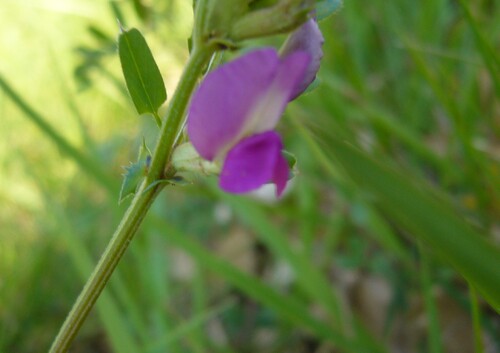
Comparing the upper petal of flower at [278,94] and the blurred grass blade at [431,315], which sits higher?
the upper petal of flower at [278,94]

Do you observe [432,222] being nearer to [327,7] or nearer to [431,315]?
[327,7]

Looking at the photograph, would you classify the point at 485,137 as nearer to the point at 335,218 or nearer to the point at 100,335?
the point at 335,218

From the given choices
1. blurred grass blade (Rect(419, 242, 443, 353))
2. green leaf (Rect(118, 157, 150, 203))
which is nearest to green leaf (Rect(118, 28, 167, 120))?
green leaf (Rect(118, 157, 150, 203))

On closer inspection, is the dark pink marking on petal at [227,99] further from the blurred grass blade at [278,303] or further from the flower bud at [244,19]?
the blurred grass blade at [278,303]

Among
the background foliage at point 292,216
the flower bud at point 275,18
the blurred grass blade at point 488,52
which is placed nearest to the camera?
the flower bud at point 275,18

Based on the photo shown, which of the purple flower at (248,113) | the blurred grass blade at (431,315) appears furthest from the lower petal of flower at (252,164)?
the blurred grass blade at (431,315)

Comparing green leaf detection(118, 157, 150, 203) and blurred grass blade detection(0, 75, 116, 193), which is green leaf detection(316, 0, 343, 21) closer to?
green leaf detection(118, 157, 150, 203)
